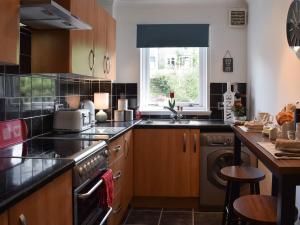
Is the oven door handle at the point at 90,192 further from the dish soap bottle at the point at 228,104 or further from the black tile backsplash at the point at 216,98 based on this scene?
the black tile backsplash at the point at 216,98

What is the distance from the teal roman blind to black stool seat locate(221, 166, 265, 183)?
2101 millimetres

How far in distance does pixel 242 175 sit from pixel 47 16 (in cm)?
165

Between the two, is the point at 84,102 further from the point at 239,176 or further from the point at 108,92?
the point at 239,176

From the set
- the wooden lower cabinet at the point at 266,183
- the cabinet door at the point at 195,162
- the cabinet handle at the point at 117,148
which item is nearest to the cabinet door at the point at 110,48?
the cabinet handle at the point at 117,148

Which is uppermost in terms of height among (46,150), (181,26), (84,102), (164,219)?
(181,26)

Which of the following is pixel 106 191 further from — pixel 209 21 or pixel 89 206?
pixel 209 21

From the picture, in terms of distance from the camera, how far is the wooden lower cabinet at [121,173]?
2970 mm

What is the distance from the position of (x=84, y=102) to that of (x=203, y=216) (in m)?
1.64

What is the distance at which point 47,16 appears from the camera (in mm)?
2238

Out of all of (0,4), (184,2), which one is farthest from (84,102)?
(0,4)

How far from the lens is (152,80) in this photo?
4.67m

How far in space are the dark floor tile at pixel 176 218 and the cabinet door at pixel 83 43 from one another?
1.57 meters

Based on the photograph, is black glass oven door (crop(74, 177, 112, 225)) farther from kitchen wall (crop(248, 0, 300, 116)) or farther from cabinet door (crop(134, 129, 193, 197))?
kitchen wall (crop(248, 0, 300, 116))

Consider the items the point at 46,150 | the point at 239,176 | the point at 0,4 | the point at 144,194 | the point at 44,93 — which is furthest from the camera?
the point at 144,194
